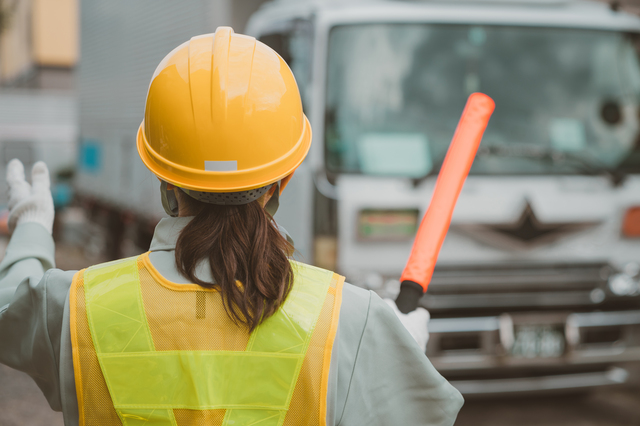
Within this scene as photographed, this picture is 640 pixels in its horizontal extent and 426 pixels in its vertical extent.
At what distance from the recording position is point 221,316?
4.43ft

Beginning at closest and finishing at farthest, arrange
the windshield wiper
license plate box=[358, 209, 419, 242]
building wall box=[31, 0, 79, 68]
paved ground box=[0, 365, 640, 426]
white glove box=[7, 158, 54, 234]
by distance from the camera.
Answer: white glove box=[7, 158, 54, 234] < license plate box=[358, 209, 419, 242] < the windshield wiper < paved ground box=[0, 365, 640, 426] < building wall box=[31, 0, 79, 68]

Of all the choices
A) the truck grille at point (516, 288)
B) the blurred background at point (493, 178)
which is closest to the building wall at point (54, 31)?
the blurred background at point (493, 178)

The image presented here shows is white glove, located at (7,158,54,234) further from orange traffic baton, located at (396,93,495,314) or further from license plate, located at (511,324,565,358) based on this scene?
license plate, located at (511,324,565,358)

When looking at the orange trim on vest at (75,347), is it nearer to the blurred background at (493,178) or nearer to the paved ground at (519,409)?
the blurred background at (493,178)

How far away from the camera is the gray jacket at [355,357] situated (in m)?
1.38

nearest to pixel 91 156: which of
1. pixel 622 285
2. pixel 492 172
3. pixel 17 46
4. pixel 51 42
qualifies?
pixel 492 172

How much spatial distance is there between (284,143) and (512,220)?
10.8ft

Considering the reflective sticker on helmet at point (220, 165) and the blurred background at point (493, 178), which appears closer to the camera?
the reflective sticker on helmet at point (220, 165)

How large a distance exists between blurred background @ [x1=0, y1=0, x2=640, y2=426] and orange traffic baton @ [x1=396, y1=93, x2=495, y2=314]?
265cm

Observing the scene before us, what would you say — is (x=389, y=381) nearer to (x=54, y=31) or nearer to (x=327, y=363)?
(x=327, y=363)

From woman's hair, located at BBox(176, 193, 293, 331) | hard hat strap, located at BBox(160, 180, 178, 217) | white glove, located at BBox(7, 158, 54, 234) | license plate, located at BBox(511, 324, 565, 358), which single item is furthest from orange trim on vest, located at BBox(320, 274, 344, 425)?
license plate, located at BBox(511, 324, 565, 358)

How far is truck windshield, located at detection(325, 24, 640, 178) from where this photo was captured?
14.6 ft

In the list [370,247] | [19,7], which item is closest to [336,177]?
[370,247]

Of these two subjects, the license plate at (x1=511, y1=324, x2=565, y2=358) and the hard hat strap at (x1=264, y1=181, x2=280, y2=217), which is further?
the license plate at (x1=511, y1=324, x2=565, y2=358)
